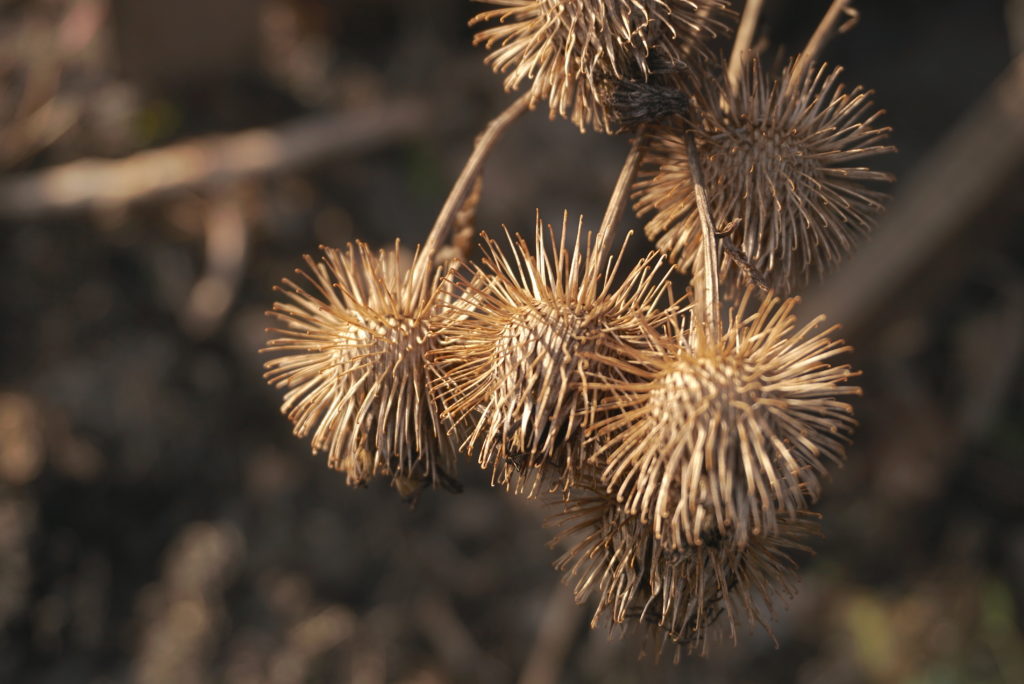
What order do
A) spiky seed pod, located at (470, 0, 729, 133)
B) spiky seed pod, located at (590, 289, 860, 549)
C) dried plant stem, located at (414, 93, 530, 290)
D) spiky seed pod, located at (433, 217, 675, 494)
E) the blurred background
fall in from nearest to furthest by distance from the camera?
spiky seed pod, located at (590, 289, 860, 549), spiky seed pod, located at (433, 217, 675, 494), spiky seed pod, located at (470, 0, 729, 133), dried plant stem, located at (414, 93, 530, 290), the blurred background

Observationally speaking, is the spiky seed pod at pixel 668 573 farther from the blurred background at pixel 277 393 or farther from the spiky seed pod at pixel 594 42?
the blurred background at pixel 277 393

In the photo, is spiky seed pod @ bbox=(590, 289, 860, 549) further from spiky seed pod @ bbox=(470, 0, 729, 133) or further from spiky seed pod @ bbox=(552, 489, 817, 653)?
spiky seed pod @ bbox=(470, 0, 729, 133)

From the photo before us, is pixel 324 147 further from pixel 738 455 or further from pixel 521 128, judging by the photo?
pixel 738 455

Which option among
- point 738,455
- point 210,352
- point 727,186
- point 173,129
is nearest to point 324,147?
point 173,129

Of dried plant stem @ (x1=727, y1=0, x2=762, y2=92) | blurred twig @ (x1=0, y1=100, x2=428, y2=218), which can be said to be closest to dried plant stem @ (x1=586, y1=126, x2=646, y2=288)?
dried plant stem @ (x1=727, y1=0, x2=762, y2=92)

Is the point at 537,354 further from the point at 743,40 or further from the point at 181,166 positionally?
the point at 181,166

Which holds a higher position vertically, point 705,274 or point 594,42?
point 594,42

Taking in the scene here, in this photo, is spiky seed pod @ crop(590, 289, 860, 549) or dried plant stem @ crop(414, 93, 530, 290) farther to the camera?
dried plant stem @ crop(414, 93, 530, 290)

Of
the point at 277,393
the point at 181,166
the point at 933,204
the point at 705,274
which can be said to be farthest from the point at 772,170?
the point at 181,166
